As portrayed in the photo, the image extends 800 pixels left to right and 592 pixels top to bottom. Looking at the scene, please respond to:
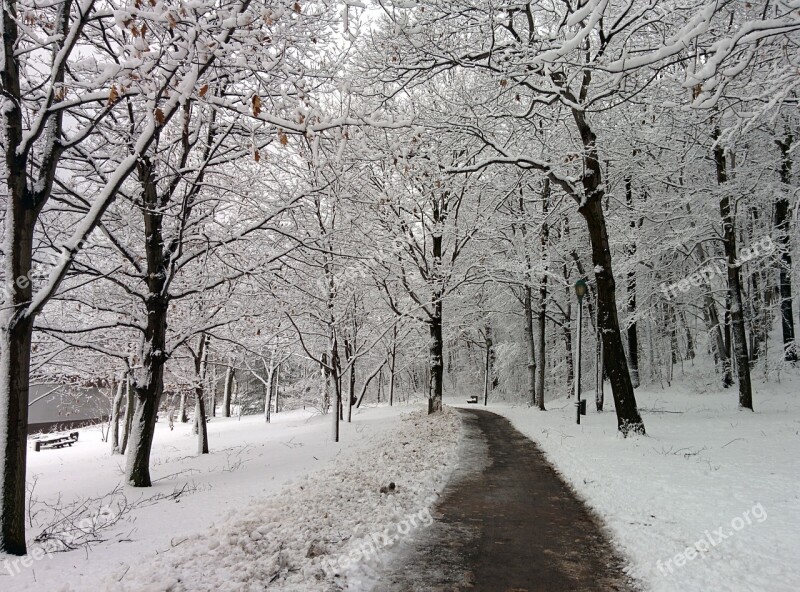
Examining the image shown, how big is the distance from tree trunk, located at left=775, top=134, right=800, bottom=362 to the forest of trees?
170mm

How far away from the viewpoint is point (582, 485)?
691 cm

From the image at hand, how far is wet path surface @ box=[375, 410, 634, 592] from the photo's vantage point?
12.7ft

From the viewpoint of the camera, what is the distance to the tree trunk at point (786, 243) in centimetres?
1264

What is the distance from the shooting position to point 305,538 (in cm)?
471

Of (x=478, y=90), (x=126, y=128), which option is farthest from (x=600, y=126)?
(x=126, y=128)

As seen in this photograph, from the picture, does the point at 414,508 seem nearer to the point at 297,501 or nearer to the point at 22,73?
the point at 297,501

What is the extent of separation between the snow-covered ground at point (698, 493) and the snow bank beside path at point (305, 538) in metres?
2.44
